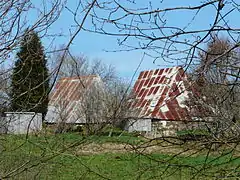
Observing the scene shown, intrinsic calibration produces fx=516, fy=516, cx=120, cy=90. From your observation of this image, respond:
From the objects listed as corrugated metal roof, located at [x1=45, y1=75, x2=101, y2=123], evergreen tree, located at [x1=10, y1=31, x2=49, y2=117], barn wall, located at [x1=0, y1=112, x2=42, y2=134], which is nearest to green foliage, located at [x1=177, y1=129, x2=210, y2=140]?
corrugated metal roof, located at [x1=45, y1=75, x2=101, y2=123]

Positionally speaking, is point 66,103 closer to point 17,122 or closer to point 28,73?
point 17,122

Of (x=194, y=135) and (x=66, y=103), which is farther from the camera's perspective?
(x=66, y=103)

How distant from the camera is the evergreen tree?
11.3ft

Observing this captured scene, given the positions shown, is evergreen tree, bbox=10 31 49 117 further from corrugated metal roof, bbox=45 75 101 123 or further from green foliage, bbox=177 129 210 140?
green foliage, bbox=177 129 210 140

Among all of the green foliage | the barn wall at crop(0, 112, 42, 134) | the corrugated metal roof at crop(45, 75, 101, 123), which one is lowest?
the green foliage

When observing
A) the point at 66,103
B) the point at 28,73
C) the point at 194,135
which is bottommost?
the point at 194,135

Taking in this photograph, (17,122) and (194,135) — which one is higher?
(17,122)

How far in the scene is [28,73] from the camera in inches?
145

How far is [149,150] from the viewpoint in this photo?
2.91 meters

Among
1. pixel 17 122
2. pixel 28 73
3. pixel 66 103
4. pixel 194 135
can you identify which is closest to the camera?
pixel 194 135

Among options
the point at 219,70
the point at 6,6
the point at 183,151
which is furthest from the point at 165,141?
the point at 6,6

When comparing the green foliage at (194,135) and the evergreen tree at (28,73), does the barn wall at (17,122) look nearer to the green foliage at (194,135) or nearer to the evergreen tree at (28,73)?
the evergreen tree at (28,73)

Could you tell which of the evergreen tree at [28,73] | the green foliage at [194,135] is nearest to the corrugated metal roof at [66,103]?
the evergreen tree at [28,73]

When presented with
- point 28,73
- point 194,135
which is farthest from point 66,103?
point 194,135
